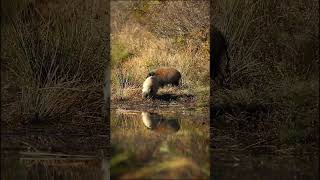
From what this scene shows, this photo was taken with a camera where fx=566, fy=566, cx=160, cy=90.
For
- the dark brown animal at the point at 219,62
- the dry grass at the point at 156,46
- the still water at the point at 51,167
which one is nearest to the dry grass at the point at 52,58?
the dry grass at the point at 156,46

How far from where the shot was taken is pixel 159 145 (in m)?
4.95

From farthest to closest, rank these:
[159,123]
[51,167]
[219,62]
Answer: [219,62] → [159,123] → [51,167]

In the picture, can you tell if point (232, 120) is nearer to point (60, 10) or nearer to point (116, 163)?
point (116, 163)

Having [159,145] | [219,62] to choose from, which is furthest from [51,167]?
[219,62]

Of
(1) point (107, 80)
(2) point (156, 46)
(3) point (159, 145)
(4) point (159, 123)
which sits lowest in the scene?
(3) point (159, 145)

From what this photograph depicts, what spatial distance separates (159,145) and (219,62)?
95 cm

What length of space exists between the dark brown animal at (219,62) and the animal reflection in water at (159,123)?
1.83 ft

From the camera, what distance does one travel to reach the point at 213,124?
5117 millimetres

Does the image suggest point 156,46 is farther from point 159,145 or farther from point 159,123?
point 159,145

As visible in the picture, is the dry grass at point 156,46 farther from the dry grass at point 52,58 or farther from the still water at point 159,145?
the still water at point 159,145

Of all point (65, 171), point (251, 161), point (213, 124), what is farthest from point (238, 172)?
point (65, 171)

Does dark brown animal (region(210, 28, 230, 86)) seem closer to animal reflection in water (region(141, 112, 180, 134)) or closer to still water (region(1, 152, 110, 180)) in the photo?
animal reflection in water (region(141, 112, 180, 134))

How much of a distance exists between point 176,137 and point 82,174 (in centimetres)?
88

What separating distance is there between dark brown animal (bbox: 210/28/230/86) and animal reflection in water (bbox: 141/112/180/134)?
1.83 feet
